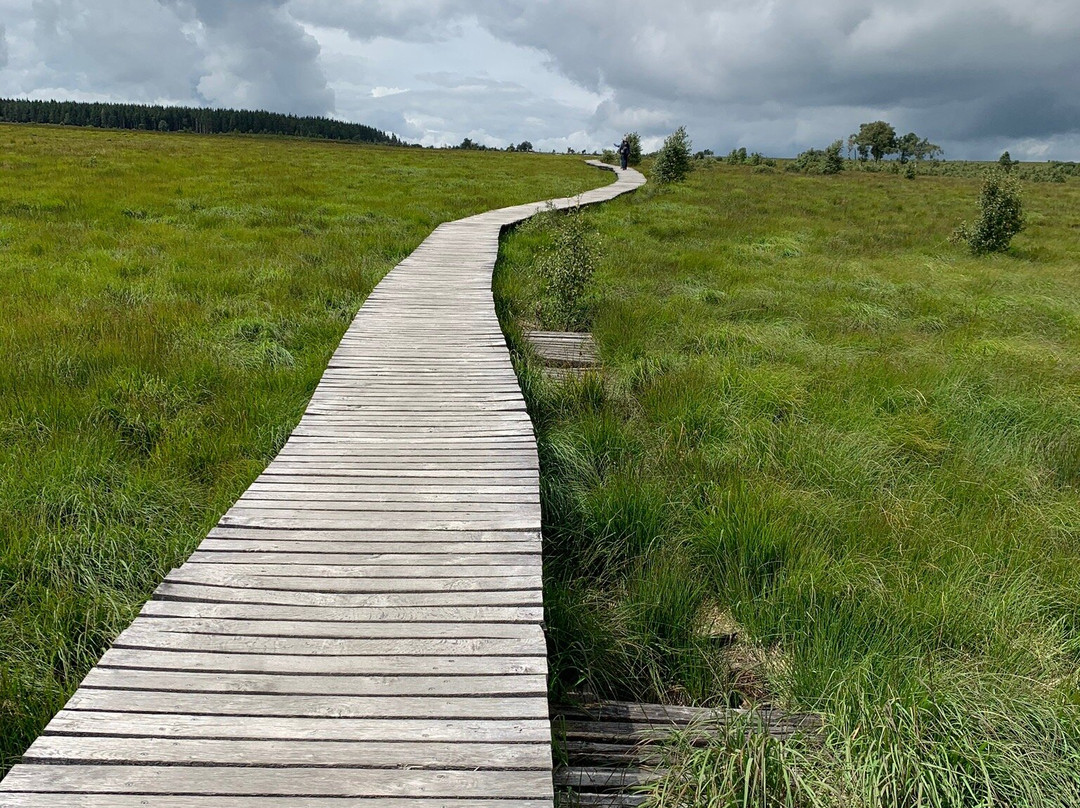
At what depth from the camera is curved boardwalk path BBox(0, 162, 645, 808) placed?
1843mm

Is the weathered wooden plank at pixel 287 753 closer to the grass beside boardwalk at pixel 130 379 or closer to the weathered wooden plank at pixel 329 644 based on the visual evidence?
the weathered wooden plank at pixel 329 644

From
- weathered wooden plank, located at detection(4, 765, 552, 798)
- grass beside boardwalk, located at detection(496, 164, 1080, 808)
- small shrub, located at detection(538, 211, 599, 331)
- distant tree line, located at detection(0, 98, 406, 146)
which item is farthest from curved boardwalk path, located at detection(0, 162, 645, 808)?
distant tree line, located at detection(0, 98, 406, 146)

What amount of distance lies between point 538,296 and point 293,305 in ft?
10.7

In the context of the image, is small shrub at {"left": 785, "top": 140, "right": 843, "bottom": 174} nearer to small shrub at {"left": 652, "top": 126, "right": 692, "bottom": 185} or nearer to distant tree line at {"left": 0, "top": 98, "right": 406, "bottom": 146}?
small shrub at {"left": 652, "top": 126, "right": 692, "bottom": 185}

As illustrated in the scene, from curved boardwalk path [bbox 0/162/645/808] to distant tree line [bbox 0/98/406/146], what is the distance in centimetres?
10731

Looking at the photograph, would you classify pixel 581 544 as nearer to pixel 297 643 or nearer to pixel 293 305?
pixel 297 643

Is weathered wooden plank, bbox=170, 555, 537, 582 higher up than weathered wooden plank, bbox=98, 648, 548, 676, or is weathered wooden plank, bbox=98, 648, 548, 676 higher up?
weathered wooden plank, bbox=170, 555, 537, 582

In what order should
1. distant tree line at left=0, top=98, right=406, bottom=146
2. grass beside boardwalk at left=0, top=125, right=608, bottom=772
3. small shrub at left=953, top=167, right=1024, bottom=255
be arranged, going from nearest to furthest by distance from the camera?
grass beside boardwalk at left=0, top=125, right=608, bottom=772 < small shrub at left=953, top=167, right=1024, bottom=255 < distant tree line at left=0, top=98, right=406, bottom=146

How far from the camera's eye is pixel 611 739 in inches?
102

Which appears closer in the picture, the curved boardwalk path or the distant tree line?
the curved boardwalk path

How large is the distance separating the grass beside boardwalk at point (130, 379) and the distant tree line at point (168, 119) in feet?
318

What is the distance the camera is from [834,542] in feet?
12.3

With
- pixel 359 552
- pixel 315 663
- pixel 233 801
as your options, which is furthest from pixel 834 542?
pixel 233 801

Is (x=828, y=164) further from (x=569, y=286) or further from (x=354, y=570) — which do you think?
(x=354, y=570)
